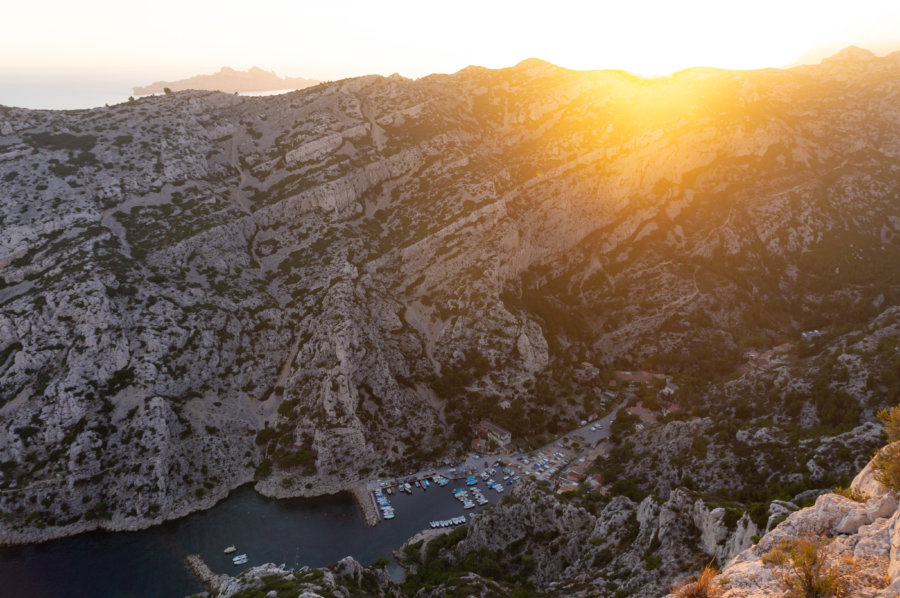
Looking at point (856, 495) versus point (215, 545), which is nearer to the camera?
point (856, 495)

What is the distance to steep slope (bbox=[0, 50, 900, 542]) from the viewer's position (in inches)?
2958

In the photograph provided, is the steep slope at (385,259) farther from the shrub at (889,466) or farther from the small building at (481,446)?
the shrub at (889,466)

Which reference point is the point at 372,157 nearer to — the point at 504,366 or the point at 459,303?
the point at 459,303

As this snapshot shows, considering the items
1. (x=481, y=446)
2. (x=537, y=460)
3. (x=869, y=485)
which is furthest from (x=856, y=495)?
(x=481, y=446)

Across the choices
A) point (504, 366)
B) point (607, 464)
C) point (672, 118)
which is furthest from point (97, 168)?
point (672, 118)

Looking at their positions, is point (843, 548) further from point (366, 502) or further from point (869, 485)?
point (366, 502)

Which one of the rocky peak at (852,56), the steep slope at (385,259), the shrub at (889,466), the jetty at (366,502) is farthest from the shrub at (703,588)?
the rocky peak at (852,56)

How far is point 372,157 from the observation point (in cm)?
11531

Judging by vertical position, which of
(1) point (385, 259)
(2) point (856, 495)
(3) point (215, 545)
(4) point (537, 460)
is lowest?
(4) point (537, 460)

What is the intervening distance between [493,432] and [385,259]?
118ft

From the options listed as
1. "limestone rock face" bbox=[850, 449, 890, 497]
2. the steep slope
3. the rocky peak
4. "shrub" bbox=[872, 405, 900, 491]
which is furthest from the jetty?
the rocky peak

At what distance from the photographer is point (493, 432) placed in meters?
83.4

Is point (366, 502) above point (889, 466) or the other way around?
the other way around

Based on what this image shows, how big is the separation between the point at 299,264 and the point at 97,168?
1553 inches
